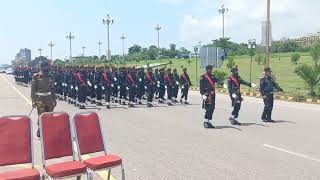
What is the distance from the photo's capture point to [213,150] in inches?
406

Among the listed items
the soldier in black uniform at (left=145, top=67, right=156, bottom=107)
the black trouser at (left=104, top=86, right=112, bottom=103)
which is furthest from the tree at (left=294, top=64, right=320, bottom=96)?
the black trouser at (left=104, top=86, right=112, bottom=103)

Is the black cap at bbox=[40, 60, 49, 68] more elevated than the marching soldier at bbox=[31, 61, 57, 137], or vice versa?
the black cap at bbox=[40, 60, 49, 68]

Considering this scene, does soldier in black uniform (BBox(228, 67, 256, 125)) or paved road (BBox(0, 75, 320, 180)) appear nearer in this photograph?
paved road (BBox(0, 75, 320, 180))

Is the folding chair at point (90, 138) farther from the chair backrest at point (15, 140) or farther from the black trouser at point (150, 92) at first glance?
the black trouser at point (150, 92)

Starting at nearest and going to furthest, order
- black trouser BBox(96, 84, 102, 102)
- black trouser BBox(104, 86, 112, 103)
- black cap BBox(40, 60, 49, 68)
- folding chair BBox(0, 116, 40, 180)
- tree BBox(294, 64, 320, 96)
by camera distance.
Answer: folding chair BBox(0, 116, 40, 180)
black cap BBox(40, 60, 49, 68)
black trouser BBox(104, 86, 112, 103)
black trouser BBox(96, 84, 102, 102)
tree BBox(294, 64, 320, 96)

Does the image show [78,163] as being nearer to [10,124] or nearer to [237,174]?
[10,124]

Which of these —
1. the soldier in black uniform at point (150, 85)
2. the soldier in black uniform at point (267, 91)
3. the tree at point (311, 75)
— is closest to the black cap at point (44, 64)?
the soldier in black uniform at point (267, 91)

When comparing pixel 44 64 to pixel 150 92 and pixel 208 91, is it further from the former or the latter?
pixel 150 92

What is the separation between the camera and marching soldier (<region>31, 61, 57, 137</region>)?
11.3m

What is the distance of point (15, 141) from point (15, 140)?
0.01m

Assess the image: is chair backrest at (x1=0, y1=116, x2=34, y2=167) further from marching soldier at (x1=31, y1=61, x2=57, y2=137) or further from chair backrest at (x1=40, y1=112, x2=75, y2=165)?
marching soldier at (x1=31, y1=61, x2=57, y2=137)

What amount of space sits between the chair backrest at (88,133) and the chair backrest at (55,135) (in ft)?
0.41

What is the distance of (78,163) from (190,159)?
10.7ft

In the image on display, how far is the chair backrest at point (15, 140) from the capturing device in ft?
20.7
